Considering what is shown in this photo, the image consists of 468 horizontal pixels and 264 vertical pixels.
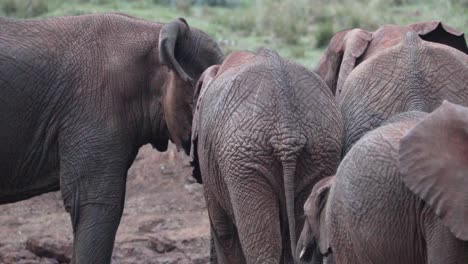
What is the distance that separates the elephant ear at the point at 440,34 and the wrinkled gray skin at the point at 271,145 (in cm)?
214

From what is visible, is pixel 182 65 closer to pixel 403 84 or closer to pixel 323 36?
pixel 403 84

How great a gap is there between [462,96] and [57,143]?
2.44m

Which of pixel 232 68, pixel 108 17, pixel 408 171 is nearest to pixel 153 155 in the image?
pixel 108 17

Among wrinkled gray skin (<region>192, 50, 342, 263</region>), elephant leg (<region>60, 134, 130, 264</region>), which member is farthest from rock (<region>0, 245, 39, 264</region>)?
wrinkled gray skin (<region>192, 50, 342, 263</region>)

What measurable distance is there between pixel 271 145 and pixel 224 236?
1.08 m

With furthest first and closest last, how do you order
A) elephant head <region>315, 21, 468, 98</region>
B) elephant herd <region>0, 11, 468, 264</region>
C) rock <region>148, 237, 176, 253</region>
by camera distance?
rock <region>148, 237, 176, 253</region> < elephant head <region>315, 21, 468, 98</region> < elephant herd <region>0, 11, 468, 264</region>

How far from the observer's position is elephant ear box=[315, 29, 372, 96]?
8969 mm

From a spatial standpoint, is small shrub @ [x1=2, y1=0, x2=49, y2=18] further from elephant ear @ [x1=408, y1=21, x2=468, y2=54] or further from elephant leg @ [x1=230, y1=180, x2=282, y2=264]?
elephant leg @ [x1=230, y1=180, x2=282, y2=264]

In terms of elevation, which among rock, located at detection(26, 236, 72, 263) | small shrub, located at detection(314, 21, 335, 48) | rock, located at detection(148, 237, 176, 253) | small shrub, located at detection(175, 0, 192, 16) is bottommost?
small shrub, located at detection(175, 0, 192, 16)

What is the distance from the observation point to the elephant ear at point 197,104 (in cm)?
762

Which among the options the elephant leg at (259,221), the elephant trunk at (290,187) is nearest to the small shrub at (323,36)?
the elephant leg at (259,221)

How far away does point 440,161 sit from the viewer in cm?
552

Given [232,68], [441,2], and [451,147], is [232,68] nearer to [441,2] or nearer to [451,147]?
[451,147]

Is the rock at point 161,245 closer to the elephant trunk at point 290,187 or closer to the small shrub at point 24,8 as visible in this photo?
the elephant trunk at point 290,187
